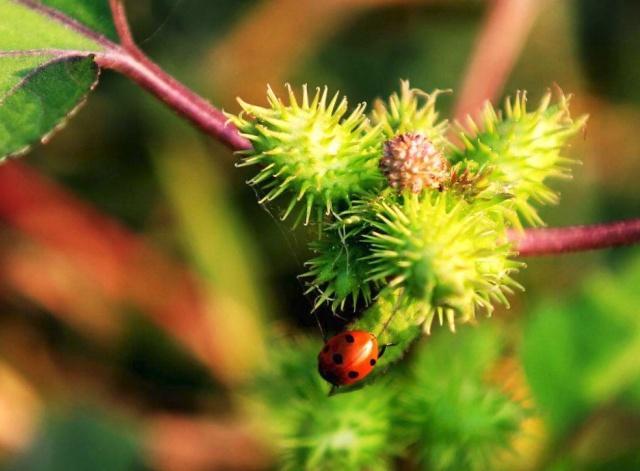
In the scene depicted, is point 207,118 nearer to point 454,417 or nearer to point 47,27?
point 47,27

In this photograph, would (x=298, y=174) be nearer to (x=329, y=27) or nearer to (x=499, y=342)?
(x=499, y=342)

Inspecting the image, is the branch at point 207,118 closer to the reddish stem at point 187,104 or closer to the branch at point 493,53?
the reddish stem at point 187,104

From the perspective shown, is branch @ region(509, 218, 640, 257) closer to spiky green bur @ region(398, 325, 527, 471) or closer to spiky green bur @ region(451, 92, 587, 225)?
spiky green bur @ region(451, 92, 587, 225)

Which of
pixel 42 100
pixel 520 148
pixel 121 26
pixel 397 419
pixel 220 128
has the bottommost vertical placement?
pixel 397 419

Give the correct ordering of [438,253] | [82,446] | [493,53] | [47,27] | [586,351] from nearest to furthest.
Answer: [438,253] → [47,27] → [586,351] → [493,53] → [82,446]

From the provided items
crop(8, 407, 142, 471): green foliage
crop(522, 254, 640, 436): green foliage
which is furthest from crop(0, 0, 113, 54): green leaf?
crop(8, 407, 142, 471): green foliage

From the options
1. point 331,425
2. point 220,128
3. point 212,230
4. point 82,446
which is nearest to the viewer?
point 220,128

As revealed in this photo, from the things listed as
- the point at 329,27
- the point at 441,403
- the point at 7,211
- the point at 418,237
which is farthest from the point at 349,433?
the point at 329,27

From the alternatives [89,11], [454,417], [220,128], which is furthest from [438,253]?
[89,11]
